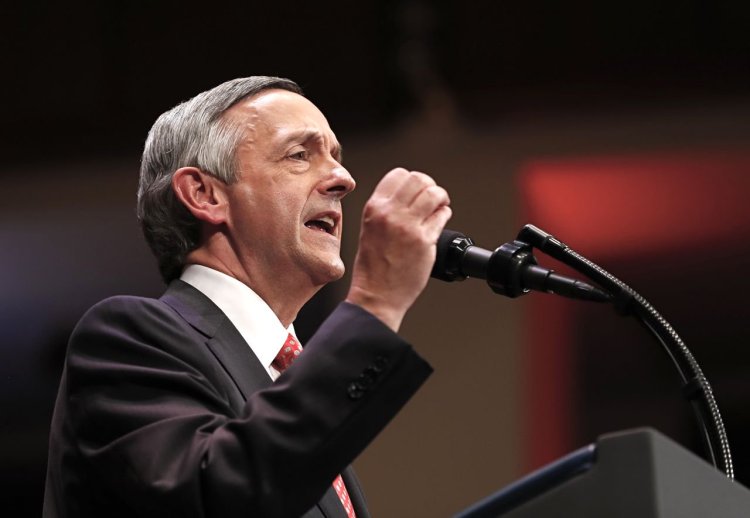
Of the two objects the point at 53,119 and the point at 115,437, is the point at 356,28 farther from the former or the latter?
the point at 115,437

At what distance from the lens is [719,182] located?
3117mm

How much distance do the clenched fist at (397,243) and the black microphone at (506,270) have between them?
0.37 feet

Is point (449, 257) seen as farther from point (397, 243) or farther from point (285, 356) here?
point (285, 356)

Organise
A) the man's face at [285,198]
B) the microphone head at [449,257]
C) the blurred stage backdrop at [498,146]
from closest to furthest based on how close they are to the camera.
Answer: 1. the microphone head at [449,257]
2. the man's face at [285,198]
3. the blurred stage backdrop at [498,146]

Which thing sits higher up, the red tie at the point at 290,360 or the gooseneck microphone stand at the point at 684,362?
the gooseneck microphone stand at the point at 684,362

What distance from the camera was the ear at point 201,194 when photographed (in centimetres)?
168

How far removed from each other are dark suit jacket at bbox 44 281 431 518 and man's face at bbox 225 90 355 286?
305mm

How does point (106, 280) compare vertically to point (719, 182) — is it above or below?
below

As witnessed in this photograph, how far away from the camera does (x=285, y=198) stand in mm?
1648

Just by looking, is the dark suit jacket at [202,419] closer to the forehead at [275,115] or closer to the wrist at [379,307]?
the wrist at [379,307]

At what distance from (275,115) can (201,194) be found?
0.58 feet

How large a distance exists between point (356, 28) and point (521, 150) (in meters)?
0.62

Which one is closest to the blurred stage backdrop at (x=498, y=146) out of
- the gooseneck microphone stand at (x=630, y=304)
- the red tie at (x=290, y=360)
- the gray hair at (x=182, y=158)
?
the gray hair at (x=182, y=158)

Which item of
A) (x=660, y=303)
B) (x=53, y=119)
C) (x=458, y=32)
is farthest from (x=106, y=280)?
(x=660, y=303)
